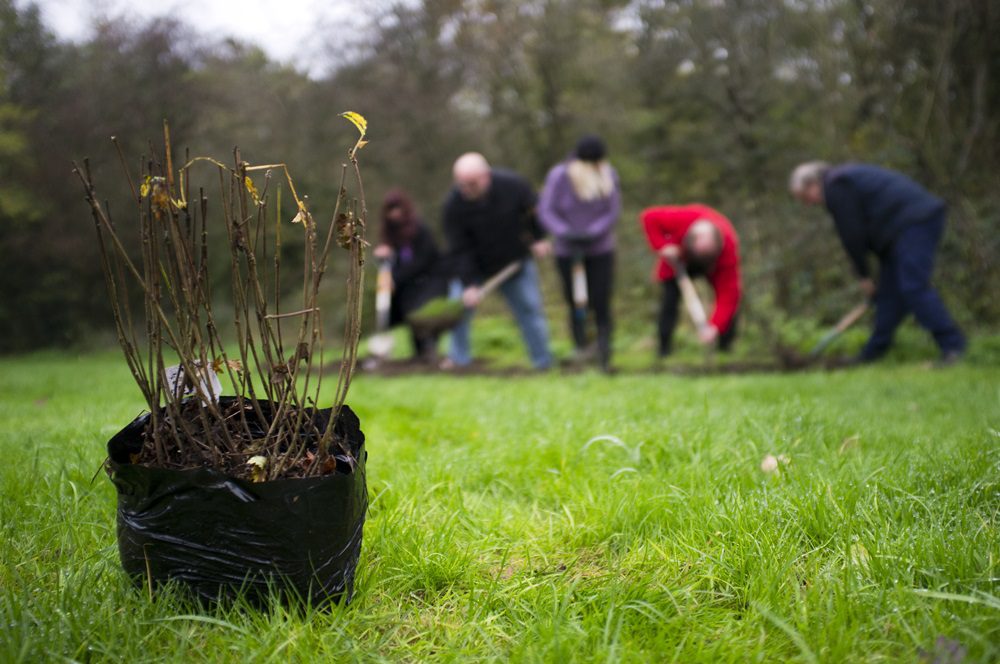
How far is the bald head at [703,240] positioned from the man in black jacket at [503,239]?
Result: 4.77ft

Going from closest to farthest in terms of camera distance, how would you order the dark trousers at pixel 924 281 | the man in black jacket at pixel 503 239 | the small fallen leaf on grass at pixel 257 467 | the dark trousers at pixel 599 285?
the small fallen leaf on grass at pixel 257 467 → the dark trousers at pixel 924 281 → the dark trousers at pixel 599 285 → the man in black jacket at pixel 503 239

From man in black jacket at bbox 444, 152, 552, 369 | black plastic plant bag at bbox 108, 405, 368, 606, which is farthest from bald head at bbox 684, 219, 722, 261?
black plastic plant bag at bbox 108, 405, 368, 606

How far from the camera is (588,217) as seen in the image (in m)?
6.44

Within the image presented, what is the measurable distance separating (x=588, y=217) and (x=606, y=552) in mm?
4934

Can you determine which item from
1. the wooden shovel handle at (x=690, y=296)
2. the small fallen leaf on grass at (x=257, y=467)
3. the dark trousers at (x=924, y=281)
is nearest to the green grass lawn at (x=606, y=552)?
the small fallen leaf on grass at (x=257, y=467)

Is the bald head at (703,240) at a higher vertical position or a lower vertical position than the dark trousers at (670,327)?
higher

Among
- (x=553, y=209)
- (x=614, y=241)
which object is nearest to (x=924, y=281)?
(x=614, y=241)

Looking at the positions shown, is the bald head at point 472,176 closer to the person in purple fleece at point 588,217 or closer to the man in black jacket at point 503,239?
the man in black jacket at point 503,239

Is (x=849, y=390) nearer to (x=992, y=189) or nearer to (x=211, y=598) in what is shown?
(x=211, y=598)

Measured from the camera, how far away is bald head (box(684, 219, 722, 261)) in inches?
250

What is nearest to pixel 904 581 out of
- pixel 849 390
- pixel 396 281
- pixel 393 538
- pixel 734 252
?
pixel 393 538

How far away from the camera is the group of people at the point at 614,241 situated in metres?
5.55

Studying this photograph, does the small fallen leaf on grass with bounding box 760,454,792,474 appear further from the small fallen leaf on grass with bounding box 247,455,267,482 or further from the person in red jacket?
the person in red jacket

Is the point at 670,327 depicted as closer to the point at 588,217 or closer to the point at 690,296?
the point at 690,296
